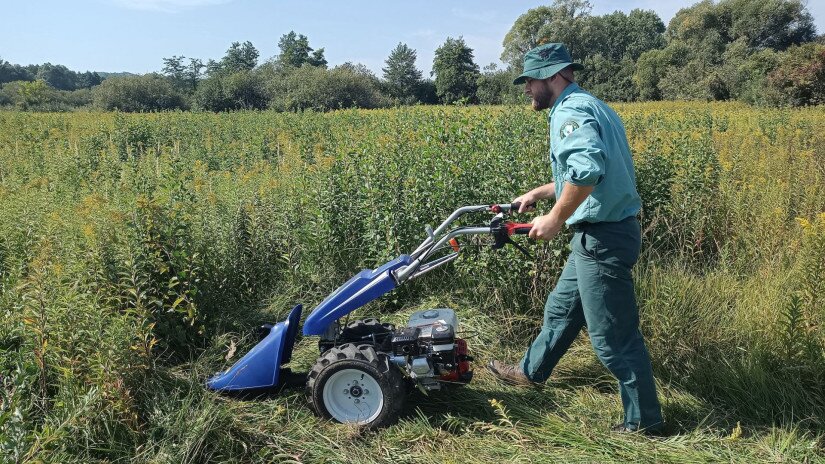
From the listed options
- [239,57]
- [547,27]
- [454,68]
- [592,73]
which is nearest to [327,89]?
[454,68]

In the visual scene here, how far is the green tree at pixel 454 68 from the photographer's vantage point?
5838cm

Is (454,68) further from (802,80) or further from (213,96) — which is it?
(802,80)

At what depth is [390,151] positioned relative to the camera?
5773 millimetres

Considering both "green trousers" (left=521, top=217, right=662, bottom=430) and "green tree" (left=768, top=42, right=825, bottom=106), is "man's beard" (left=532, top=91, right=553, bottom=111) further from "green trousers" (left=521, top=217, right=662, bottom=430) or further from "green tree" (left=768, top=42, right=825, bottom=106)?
"green tree" (left=768, top=42, right=825, bottom=106)

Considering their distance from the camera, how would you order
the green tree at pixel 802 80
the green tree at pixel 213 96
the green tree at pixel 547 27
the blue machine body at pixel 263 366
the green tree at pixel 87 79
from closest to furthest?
the blue machine body at pixel 263 366, the green tree at pixel 802 80, the green tree at pixel 213 96, the green tree at pixel 547 27, the green tree at pixel 87 79

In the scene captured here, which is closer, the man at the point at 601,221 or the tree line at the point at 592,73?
the man at the point at 601,221

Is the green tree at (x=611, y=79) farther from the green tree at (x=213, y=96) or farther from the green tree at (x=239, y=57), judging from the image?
the green tree at (x=239, y=57)

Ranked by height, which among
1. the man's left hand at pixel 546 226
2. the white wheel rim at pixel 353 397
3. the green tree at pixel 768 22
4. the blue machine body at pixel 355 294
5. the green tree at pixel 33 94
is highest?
the green tree at pixel 768 22

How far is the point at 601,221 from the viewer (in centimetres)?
317

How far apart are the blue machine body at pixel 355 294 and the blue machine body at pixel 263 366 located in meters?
0.14

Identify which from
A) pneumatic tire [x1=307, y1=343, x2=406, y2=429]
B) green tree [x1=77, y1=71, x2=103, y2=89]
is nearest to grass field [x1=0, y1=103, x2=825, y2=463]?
pneumatic tire [x1=307, y1=343, x2=406, y2=429]

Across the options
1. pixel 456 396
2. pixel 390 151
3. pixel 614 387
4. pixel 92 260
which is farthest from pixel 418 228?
pixel 92 260

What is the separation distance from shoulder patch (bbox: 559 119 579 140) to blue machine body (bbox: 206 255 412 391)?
113 cm

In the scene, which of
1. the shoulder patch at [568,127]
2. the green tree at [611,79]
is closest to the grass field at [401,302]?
the shoulder patch at [568,127]
